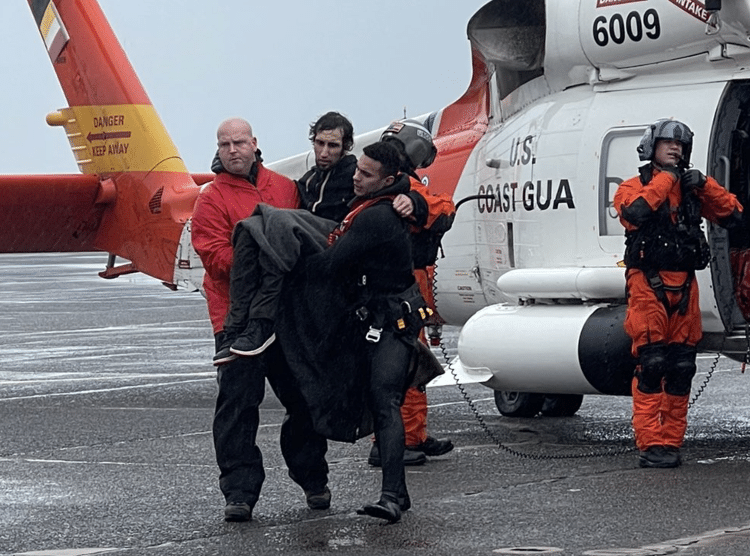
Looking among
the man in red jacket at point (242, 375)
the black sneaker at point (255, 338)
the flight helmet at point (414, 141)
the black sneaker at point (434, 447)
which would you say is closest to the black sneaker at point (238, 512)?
the man in red jacket at point (242, 375)

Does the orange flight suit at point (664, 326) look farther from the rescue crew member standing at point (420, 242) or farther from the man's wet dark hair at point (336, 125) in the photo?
the man's wet dark hair at point (336, 125)

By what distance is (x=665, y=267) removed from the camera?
7.57 meters

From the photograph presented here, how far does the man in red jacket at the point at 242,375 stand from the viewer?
6418mm

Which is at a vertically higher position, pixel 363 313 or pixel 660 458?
pixel 363 313

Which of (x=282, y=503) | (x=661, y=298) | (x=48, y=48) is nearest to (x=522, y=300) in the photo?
(x=661, y=298)

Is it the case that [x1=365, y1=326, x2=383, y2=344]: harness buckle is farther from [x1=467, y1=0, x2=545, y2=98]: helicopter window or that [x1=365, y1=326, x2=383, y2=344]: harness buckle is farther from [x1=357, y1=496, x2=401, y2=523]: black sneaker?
[x1=467, y1=0, x2=545, y2=98]: helicopter window

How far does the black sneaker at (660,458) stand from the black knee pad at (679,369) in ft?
0.97

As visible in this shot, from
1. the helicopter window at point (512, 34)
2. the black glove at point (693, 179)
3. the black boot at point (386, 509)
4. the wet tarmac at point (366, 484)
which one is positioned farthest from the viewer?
the helicopter window at point (512, 34)

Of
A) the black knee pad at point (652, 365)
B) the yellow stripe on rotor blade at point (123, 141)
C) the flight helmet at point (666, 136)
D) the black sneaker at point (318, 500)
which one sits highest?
the flight helmet at point (666, 136)

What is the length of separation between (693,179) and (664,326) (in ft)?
2.40

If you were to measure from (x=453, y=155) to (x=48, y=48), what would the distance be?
5.68 metres

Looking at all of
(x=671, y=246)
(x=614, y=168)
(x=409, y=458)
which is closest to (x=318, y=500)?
(x=409, y=458)

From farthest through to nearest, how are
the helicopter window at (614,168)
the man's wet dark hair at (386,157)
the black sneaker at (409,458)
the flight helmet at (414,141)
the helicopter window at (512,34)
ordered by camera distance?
the helicopter window at (512,34) → the helicopter window at (614,168) → the flight helmet at (414,141) → the black sneaker at (409,458) → the man's wet dark hair at (386,157)

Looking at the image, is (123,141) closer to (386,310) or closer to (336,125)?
(336,125)
